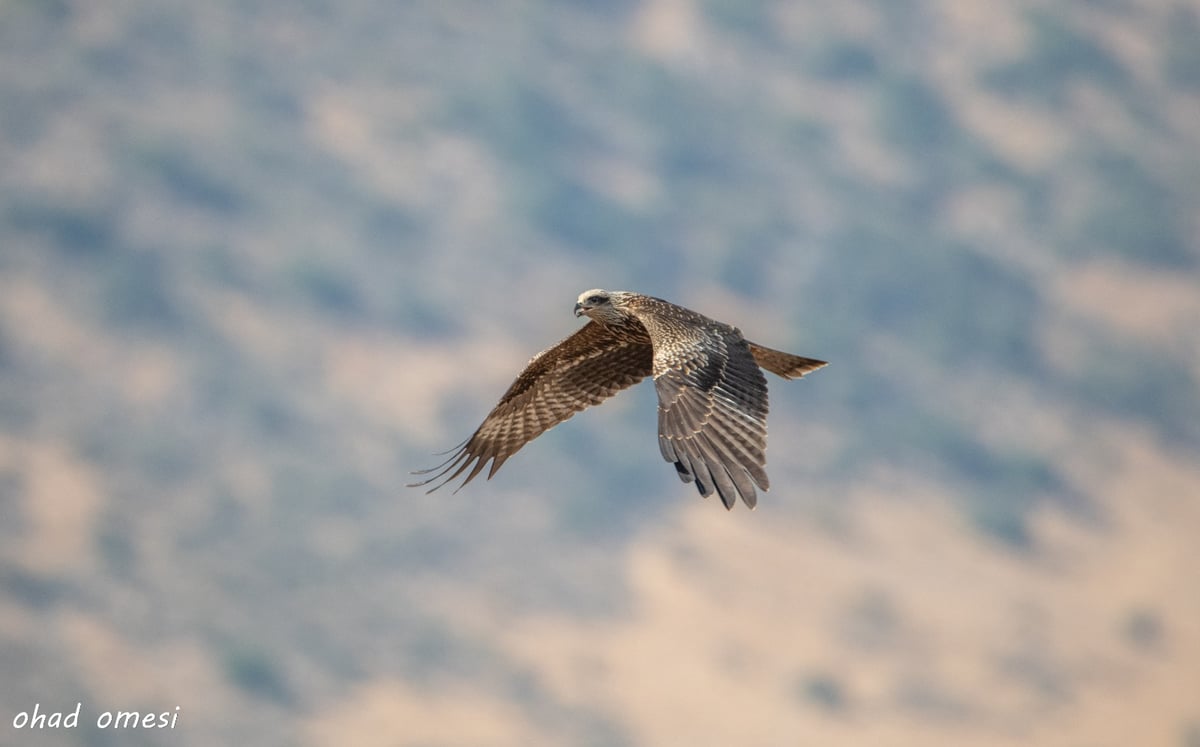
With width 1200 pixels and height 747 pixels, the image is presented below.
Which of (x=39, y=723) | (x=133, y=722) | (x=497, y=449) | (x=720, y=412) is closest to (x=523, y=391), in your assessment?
(x=497, y=449)

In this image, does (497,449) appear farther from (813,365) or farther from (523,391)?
(813,365)

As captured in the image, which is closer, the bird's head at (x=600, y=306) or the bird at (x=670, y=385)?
the bird at (x=670, y=385)

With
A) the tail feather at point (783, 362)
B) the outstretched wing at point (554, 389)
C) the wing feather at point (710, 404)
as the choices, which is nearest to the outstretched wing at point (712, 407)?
the wing feather at point (710, 404)

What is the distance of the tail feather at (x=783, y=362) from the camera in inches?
634

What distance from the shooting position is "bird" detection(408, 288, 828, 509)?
13.1m

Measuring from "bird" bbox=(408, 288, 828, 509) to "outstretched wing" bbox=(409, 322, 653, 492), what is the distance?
0.01 m

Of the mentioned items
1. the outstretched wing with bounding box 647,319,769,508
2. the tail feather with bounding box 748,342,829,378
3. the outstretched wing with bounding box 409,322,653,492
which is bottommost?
the outstretched wing with bounding box 647,319,769,508

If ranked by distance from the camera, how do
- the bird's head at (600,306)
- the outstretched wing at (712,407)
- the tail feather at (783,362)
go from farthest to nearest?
the bird's head at (600,306)
the tail feather at (783,362)
the outstretched wing at (712,407)

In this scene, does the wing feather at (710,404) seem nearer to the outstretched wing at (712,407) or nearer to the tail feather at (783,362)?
the outstretched wing at (712,407)

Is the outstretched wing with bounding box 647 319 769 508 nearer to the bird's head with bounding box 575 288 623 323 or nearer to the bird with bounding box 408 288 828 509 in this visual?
the bird with bounding box 408 288 828 509

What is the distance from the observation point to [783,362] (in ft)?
53.2

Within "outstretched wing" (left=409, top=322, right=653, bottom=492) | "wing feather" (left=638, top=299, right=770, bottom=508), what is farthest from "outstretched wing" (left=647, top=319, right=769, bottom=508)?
"outstretched wing" (left=409, top=322, right=653, bottom=492)

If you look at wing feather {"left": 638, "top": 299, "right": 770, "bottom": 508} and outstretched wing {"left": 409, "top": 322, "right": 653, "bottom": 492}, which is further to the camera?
outstretched wing {"left": 409, "top": 322, "right": 653, "bottom": 492}

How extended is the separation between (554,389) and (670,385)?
3791 mm
